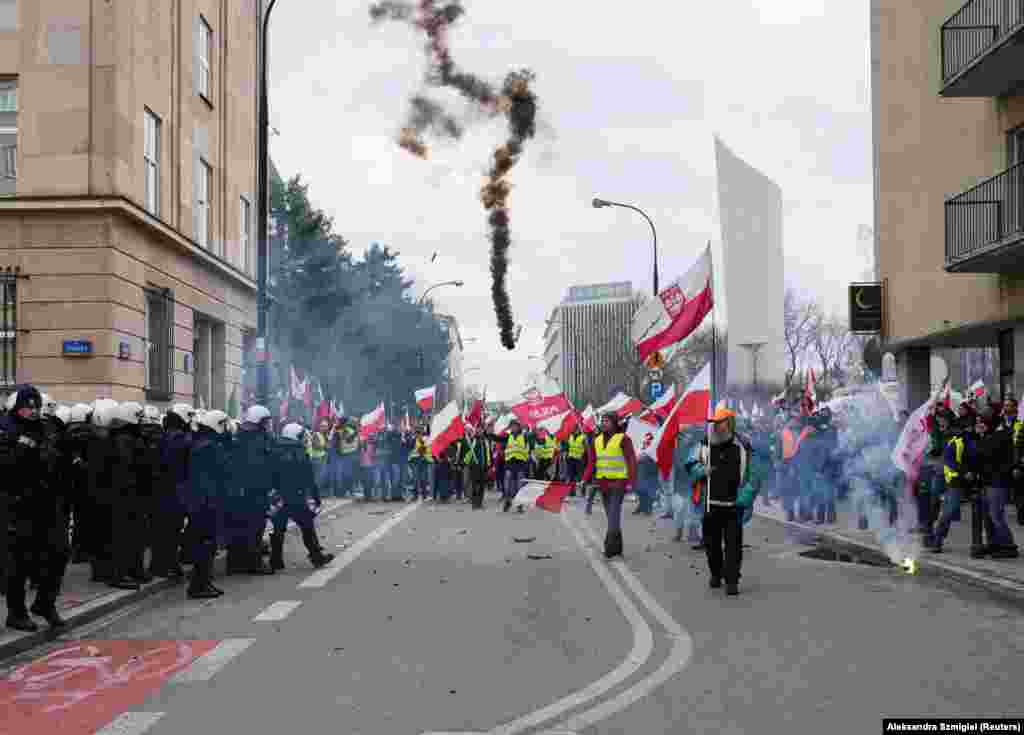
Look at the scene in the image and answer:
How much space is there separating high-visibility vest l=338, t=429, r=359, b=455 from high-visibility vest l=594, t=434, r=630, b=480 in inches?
541

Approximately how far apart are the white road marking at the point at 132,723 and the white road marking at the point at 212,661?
2.68 ft

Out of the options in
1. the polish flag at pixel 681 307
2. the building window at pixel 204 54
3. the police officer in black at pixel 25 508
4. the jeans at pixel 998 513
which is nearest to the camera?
the police officer in black at pixel 25 508

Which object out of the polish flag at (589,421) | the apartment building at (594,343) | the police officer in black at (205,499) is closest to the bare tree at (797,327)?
the apartment building at (594,343)

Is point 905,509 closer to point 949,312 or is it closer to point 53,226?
point 949,312

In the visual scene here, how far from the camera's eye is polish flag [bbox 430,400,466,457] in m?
24.3

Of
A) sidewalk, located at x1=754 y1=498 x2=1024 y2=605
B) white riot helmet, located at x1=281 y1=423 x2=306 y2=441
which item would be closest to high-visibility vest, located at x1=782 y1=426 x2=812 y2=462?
sidewalk, located at x1=754 y1=498 x2=1024 y2=605

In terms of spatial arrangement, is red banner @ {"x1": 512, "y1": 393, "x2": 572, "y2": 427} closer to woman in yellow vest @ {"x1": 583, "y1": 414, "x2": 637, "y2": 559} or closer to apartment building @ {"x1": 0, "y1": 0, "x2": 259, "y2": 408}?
apartment building @ {"x1": 0, "y1": 0, "x2": 259, "y2": 408}

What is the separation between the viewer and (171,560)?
1200 centimetres

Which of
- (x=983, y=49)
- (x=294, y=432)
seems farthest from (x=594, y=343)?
(x=294, y=432)

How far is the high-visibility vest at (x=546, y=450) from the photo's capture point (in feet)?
101

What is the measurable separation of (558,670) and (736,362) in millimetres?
46391

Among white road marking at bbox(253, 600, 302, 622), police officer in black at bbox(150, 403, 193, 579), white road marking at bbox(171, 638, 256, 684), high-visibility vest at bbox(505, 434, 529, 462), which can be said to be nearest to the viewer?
white road marking at bbox(171, 638, 256, 684)

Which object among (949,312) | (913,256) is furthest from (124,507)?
(913,256)

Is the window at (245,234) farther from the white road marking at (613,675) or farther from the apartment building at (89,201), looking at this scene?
the white road marking at (613,675)
